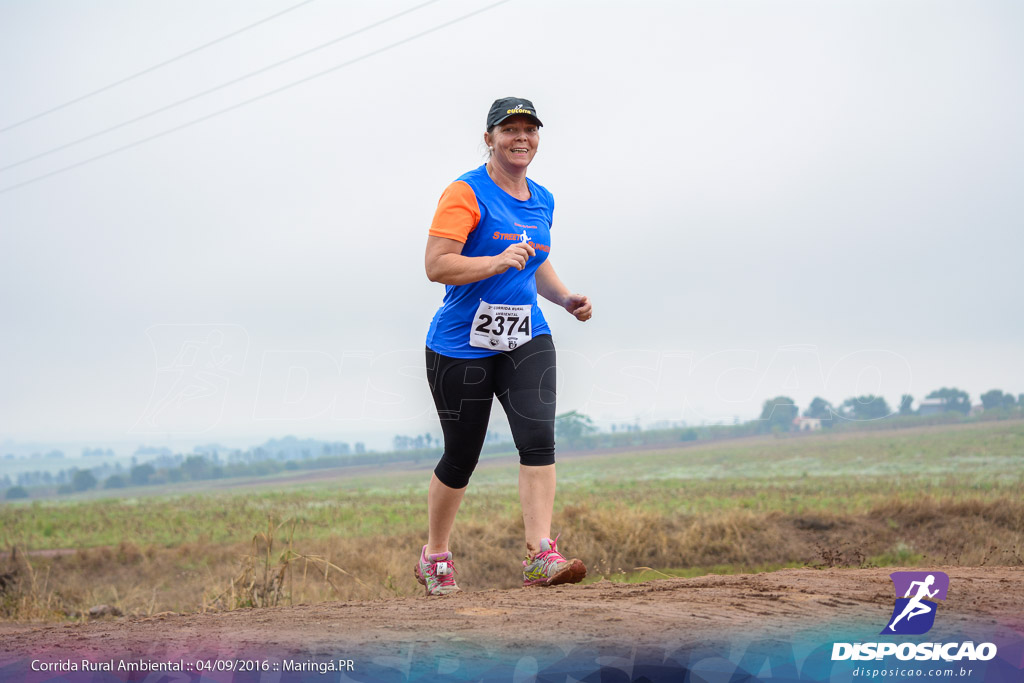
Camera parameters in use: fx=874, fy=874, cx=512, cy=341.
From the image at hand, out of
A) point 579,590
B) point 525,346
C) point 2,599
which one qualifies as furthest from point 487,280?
point 2,599

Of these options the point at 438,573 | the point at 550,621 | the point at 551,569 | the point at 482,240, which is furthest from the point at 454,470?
the point at 550,621

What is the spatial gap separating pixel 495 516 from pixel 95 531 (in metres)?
14.5

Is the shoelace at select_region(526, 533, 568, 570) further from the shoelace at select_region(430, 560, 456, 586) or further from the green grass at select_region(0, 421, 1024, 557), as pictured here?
the green grass at select_region(0, 421, 1024, 557)

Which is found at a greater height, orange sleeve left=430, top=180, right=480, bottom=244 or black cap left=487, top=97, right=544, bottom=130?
black cap left=487, top=97, right=544, bottom=130

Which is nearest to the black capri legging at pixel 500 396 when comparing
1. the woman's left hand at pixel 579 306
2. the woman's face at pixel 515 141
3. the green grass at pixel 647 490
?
the woman's left hand at pixel 579 306

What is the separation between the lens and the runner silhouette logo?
9.95 ft

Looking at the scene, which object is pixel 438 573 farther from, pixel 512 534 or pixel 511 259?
pixel 512 534

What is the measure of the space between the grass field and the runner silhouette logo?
1.98 meters

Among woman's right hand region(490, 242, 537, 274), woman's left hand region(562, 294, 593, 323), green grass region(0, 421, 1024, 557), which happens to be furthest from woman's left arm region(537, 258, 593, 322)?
green grass region(0, 421, 1024, 557)

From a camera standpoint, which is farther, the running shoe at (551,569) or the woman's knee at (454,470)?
the woman's knee at (454,470)

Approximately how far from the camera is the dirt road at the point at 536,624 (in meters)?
2.83

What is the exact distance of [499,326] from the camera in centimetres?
449

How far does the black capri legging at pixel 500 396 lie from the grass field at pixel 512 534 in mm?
1734

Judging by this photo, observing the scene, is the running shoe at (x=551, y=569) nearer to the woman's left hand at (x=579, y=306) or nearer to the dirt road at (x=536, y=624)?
the dirt road at (x=536, y=624)
